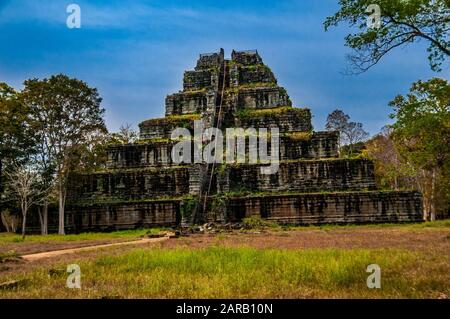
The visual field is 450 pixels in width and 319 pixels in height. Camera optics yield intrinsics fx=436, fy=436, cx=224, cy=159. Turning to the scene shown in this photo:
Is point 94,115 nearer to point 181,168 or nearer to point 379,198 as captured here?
point 181,168

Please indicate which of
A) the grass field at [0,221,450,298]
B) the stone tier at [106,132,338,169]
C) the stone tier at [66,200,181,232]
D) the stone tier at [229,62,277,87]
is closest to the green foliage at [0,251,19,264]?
the grass field at [0,221,450,298]

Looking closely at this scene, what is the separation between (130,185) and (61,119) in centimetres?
677

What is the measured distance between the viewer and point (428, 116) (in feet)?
35.2

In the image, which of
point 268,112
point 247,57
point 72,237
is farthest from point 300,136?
point 72,237

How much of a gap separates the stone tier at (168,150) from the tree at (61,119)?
3.17 metres

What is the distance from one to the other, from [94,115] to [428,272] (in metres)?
27.0

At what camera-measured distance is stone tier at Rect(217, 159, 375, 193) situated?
3000 centimetres

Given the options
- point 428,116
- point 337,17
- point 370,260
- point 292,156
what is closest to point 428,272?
point 370,260

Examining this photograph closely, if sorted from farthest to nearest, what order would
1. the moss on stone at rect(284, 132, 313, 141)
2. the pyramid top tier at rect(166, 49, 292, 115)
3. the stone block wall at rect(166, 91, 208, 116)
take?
1. the stone block wall at rect(166, 91, 208, 116)
2. the pyramid top tier at rect(166, 49, 292, 115)
3. the moss on stone at rect(284, 132, 313, 141)

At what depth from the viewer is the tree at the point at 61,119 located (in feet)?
98.6

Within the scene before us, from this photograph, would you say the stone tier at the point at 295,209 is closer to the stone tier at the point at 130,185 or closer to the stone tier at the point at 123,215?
the stone tier at the point at 123,215

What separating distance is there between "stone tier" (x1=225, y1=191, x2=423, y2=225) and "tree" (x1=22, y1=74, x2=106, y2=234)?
454 inches

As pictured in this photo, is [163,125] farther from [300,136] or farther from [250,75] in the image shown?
[300,136]

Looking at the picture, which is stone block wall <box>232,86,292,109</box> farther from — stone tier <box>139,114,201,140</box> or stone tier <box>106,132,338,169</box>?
stone tier <box>106,132,338,169</box>
